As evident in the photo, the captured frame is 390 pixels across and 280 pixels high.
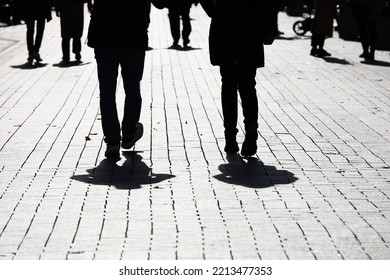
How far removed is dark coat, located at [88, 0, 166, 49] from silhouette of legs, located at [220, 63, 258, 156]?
0.81 metres

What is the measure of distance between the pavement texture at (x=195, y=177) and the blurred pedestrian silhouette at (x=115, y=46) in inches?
13.0

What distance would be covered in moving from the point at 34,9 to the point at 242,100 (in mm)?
9970

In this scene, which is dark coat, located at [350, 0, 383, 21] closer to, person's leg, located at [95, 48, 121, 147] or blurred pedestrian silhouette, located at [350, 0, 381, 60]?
blurred pedestrian silhouette, located at [350, 0, 381, 60]

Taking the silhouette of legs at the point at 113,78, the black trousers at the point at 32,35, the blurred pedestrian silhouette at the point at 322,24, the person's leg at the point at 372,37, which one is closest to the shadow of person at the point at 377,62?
the person's leg at the point at 372,37

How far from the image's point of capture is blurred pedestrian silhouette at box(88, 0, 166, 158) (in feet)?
31.2

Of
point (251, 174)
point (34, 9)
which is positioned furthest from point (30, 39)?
point (251, 174)

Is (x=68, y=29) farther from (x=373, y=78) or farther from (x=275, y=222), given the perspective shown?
(x=275, y=222)

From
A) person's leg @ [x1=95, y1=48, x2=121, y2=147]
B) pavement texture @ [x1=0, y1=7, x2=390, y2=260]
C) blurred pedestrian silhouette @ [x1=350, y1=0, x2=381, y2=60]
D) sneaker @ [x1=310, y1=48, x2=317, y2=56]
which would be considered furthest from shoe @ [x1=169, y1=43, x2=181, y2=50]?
person's leg @ [x1=95, y1=48, x2=121, y2=147]

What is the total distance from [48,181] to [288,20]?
2504 centimetres

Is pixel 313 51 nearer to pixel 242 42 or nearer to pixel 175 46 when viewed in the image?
pixel 175 46

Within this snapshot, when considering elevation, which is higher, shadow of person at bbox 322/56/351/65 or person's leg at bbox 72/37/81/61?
person's leg at bbox 72/37/81/61

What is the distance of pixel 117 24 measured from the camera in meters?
9.48

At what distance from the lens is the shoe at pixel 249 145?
947 cm

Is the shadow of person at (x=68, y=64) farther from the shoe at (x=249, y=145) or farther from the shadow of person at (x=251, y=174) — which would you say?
the shadow of person at (x=251, y=174)
